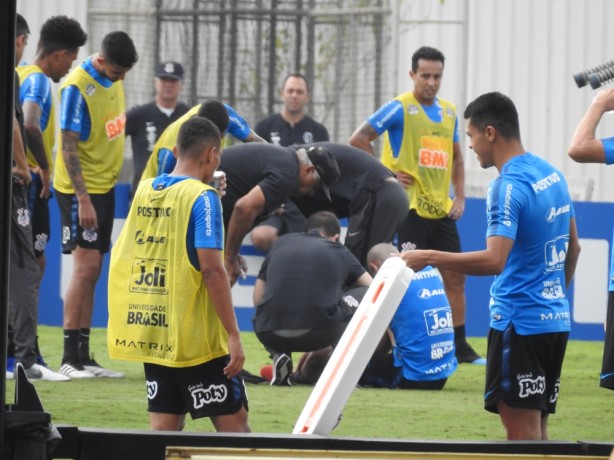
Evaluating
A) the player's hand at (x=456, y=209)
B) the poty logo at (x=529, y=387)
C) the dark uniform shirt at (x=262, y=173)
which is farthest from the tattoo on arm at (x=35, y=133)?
the poty logo at (x=529, y=387)

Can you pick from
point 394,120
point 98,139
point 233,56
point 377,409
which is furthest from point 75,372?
point 233,56

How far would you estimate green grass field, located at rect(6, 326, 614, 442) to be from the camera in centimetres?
689

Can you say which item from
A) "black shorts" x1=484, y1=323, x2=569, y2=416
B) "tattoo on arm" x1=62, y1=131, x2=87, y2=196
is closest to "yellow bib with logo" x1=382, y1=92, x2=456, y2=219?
"tattoo on arm" x1=62, y1=131, x2=87, y2=196

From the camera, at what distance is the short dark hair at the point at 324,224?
8742 millimetres

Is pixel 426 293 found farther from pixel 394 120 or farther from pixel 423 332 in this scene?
pixel 394 120

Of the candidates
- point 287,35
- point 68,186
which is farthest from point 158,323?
point 287,35

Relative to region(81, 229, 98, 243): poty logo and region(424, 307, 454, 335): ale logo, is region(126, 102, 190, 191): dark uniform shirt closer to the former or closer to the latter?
region(81, 229, 98, 243): poty logo

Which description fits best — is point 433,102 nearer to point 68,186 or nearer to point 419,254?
point 68,186

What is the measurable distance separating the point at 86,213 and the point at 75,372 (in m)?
1.05

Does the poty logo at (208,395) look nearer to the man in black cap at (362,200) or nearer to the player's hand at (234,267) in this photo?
the player's hand at (234,267)

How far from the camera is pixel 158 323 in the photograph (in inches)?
213

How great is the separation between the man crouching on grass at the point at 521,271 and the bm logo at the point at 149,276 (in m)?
1.15

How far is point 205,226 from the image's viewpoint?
17.3 feet

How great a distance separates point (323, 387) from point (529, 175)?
128 cm
